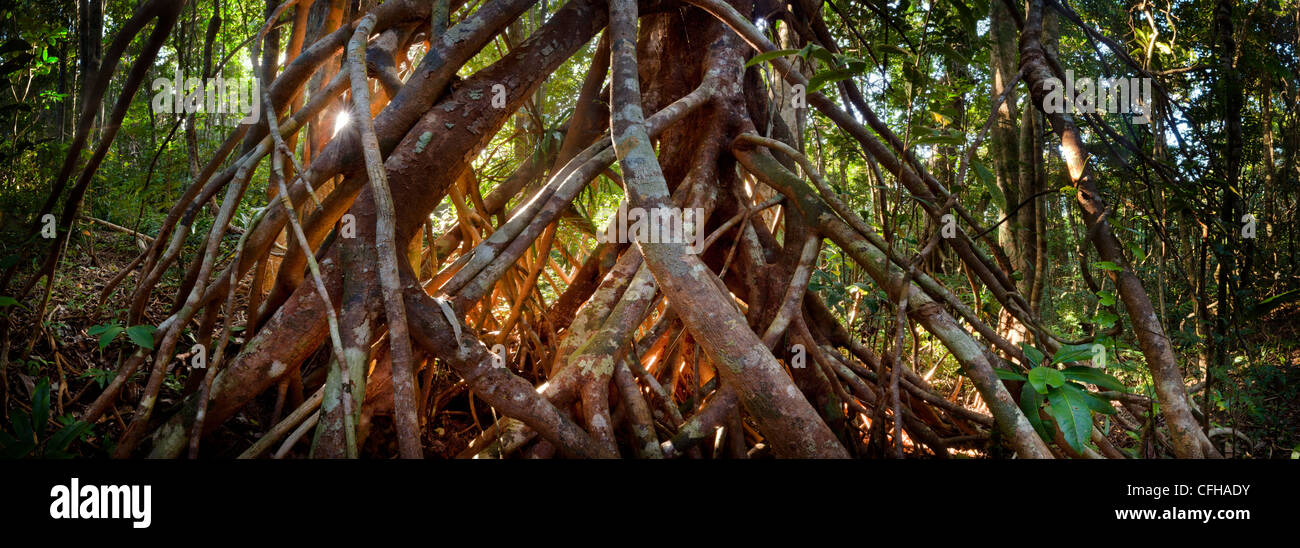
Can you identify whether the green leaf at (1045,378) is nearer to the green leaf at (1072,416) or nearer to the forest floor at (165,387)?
the green leaf at (1072,416)

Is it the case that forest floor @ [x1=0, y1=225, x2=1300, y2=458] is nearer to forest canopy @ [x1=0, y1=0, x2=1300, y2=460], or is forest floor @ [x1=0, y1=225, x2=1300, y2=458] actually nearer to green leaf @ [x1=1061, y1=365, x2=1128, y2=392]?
forest canopy @ [x1=0, y1=0, x2=1300, y2=460]

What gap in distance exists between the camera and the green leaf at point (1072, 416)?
61.1 inches

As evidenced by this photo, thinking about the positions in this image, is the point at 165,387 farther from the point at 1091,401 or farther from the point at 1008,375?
the point at 1091,401

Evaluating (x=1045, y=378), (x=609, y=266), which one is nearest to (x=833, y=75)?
(x=1045, y=378)

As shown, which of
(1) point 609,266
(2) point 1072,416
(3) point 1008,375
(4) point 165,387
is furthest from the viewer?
(1) point 609,266

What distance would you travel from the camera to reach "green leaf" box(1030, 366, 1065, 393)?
162 cm

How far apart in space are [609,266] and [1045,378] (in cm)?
192

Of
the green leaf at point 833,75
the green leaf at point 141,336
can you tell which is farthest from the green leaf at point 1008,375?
the green leaf at point 141,336

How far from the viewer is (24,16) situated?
3.26 m

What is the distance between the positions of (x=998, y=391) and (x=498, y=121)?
A: 1.97 m

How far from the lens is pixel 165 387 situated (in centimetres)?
269

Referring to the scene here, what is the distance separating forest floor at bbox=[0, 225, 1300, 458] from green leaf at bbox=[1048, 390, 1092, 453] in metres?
1.34
